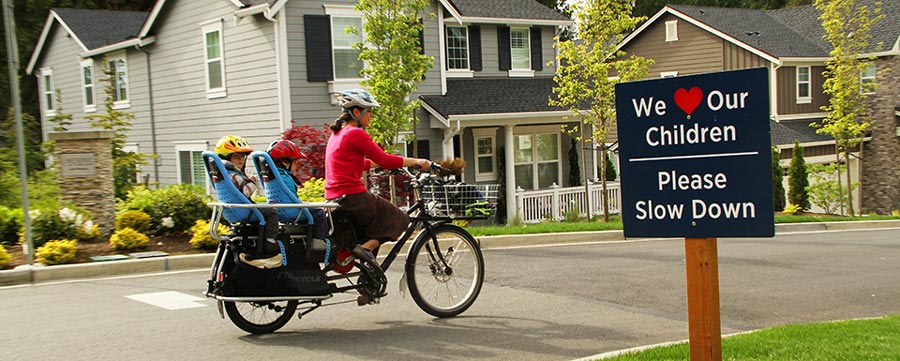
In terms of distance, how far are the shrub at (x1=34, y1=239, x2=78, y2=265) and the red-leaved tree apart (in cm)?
725

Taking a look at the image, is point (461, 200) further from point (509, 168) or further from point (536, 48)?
point (536, 48)

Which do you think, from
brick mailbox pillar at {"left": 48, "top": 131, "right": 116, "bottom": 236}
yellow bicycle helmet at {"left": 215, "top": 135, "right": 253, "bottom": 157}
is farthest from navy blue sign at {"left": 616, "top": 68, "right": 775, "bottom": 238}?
brick mailbox pillar at {"left": 48, "top": 131, "right": 116, "bottom": 236}

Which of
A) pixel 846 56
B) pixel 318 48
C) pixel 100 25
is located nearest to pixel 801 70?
pixel 846 56

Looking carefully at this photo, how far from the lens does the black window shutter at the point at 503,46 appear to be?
25609 millimetres

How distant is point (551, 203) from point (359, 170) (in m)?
16.3

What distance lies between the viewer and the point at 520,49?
26.2 metres

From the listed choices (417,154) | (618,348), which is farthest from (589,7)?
(618,348)

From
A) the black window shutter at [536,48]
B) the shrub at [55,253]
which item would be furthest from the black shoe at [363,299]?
the black window shutter at [536,48]

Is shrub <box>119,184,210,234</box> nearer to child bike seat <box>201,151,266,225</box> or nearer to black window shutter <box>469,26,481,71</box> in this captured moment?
child bike seat <box>201,151,266,225</box>

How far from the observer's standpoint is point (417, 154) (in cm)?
2222

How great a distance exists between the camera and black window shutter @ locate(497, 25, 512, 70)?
25.6 m

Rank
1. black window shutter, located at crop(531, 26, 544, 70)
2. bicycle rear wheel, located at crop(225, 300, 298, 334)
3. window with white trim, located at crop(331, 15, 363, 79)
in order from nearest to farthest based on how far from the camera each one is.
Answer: bicycle rear wheel, located at crop(225, 300, 298, 334)
window with white trim, located at crop(331, 15, 363, 79)
black window shutter, located at crop(531, 26, 544, 70)

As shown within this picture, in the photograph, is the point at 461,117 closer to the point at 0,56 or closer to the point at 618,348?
the point at 618,348

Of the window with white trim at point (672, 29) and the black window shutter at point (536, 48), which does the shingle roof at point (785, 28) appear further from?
the black window shutter at point (536, 48)
